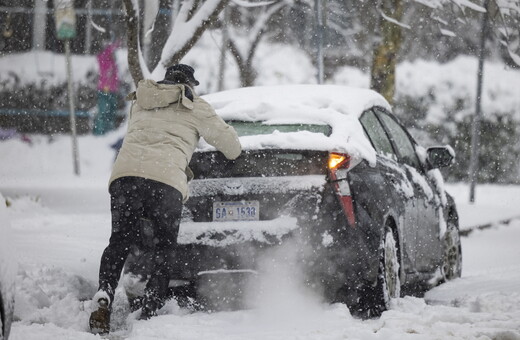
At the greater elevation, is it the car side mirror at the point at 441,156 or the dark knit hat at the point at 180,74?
the dark knit hat at the point at 180,74

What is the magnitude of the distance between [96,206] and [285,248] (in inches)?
365

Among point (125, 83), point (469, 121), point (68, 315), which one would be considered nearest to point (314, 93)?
point (68, 315)

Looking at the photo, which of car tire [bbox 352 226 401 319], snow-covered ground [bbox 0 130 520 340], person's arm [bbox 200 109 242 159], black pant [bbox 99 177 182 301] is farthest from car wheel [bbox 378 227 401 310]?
black pant [bbox 99 177 182 301]

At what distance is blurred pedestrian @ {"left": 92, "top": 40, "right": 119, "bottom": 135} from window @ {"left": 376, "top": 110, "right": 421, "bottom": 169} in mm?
16385

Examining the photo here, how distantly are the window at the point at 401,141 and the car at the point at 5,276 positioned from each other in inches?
163

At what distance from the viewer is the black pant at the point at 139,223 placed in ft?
19.1

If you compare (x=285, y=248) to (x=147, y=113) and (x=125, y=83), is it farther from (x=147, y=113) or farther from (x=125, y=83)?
(x=125, y=83)

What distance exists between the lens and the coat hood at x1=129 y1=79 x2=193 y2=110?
5.96 meters

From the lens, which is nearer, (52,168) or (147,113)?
(147,113)

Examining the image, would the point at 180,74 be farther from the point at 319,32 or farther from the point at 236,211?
the point at 319,32

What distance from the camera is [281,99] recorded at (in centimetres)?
679

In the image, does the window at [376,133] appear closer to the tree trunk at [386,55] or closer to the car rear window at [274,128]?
the car rear window at [274,128]

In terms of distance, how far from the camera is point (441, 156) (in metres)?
8.00

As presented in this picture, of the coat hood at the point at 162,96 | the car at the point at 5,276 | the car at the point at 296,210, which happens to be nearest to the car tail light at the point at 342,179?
the car at the point at 296,210
